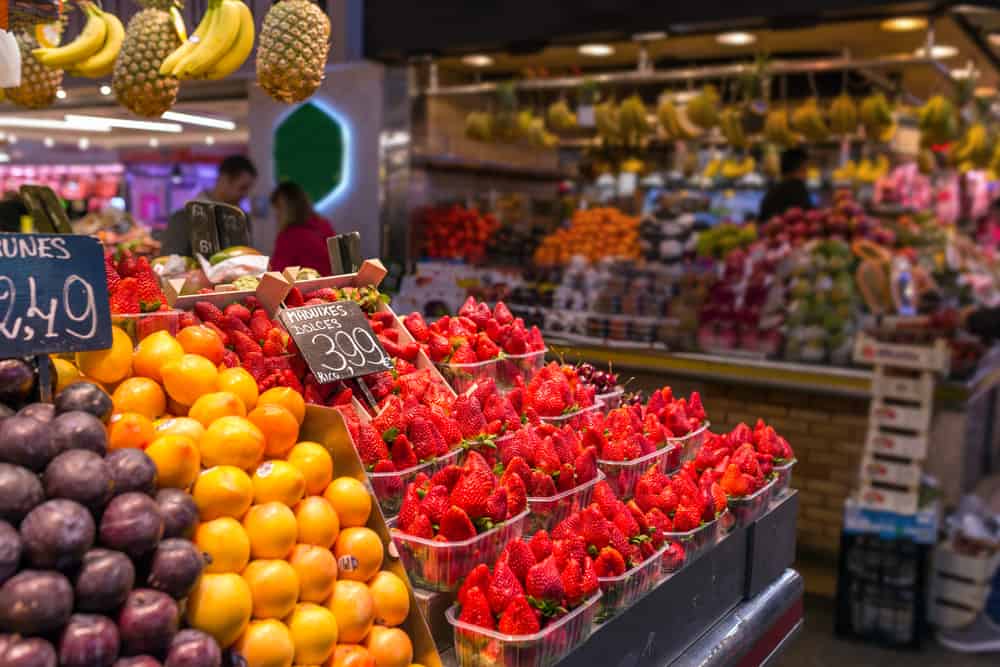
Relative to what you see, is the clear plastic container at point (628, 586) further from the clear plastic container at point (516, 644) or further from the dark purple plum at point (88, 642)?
the dark purple plum at point (88, 642)

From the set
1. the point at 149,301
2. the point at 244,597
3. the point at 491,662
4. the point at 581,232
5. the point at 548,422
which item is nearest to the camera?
the point at 244,597

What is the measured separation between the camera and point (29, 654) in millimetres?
1099

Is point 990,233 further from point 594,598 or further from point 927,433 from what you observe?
point 594,598

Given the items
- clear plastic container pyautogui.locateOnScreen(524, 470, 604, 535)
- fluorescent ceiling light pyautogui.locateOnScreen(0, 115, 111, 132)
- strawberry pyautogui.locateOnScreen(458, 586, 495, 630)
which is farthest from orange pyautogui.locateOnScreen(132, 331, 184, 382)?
fluorescent ceiling light pyautogui.locateOnScreen(0, 115, 111, 132)

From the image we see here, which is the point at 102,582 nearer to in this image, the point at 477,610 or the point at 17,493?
the point at 17,493

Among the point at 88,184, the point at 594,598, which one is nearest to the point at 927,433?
the point at 594,598

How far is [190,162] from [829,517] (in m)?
12.4

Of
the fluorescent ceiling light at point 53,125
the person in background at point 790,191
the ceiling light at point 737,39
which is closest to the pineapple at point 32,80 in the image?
the person in background at point 790,191

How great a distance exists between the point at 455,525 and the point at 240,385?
47 centimetres

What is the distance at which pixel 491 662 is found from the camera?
1.67m

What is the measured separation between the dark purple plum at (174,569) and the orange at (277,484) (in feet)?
0.76

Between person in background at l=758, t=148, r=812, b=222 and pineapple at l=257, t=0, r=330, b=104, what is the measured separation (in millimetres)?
4686

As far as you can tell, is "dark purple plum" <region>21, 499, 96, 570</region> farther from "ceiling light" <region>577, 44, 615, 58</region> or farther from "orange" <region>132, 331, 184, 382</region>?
"ceiling light" <region>577, 44, 615, 58</region>

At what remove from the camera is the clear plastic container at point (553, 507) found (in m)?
2.00
